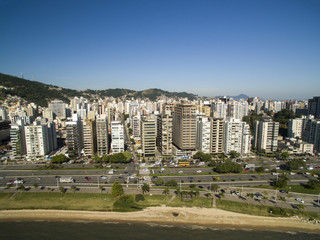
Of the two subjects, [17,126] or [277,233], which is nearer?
[277,233]

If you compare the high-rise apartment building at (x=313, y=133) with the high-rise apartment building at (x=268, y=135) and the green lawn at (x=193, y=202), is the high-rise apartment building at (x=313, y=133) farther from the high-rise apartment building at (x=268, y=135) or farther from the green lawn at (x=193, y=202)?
the green lawn at (x=193, y=202)

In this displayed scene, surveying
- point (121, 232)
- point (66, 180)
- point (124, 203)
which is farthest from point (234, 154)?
point (66, 180)

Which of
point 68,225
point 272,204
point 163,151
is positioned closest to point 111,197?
point 68,225

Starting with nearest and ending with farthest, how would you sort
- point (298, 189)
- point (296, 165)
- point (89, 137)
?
point (298, 189) → point (296, 165) → point (89, 137)

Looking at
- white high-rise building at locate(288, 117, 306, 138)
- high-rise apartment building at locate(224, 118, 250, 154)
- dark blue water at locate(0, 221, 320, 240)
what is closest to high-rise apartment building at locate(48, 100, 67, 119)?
dark blue water at locate(0, 221, 320, 240)

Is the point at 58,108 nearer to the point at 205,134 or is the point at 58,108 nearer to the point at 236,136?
the point at 205,134

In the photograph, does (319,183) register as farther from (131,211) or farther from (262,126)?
(131,211)

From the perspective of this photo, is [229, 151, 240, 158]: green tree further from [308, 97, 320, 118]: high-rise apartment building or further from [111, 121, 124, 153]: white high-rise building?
[308, 97, 320, 118]: high-rise apartment building
